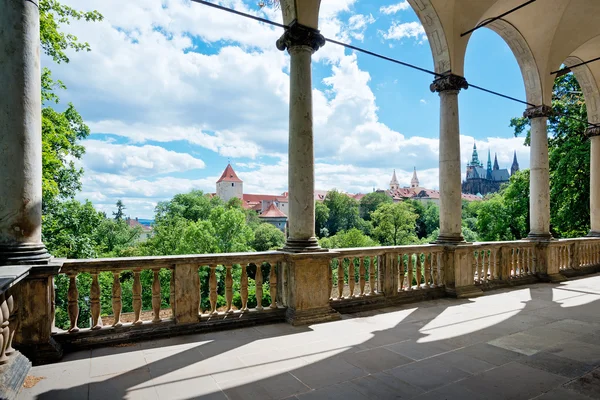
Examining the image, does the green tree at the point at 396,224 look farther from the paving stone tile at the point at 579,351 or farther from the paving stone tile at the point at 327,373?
the paving stone tile at the point at 327,373

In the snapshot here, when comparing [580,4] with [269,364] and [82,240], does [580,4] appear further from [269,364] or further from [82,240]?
[82,240]

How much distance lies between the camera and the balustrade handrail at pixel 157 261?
14.0 feet

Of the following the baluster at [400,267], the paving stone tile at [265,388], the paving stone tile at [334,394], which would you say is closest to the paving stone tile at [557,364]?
the paving stone tile at [334,394]

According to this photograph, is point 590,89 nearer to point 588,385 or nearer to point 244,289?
point 588,385

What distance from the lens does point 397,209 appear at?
54250mm

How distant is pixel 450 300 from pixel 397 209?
48756 mm

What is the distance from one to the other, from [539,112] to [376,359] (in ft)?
30.0

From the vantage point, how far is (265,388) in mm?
3172

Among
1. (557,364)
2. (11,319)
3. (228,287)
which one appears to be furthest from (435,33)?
(11,319)

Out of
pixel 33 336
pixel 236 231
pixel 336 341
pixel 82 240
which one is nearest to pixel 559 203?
pixel 336 341

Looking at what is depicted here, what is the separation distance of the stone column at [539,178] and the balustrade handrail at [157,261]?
310 inches

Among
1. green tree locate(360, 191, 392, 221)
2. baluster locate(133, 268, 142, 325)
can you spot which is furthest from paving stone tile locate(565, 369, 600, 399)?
green tree locate(360, 191, 392, 221)

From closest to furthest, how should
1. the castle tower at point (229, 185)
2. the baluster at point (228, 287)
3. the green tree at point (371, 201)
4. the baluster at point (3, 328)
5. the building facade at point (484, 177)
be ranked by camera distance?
the baluster at point (3, 328)
the baluster at point (228, 287)
the green tree at point (371, 201)
the castle tower at point (229, 185)
the building facade at point (484, 177)

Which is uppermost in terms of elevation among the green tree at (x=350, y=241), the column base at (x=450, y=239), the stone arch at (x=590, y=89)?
the stone arch at (x=590, y=89)
